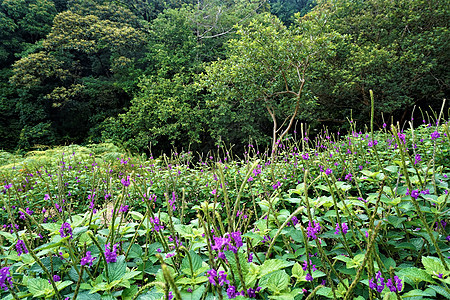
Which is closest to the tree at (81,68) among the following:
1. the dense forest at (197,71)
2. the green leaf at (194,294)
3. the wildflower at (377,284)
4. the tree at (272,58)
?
the dense forest at (197,71)

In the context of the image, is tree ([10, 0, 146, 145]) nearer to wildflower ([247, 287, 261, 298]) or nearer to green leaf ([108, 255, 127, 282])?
green leaf ([108, 255, 127, 282])

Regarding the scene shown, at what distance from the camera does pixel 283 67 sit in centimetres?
625

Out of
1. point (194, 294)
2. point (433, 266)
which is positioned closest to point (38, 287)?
point (194, 294)

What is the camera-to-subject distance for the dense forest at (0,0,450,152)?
782cm

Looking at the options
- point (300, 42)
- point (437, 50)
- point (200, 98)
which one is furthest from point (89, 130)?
point (437, 50)

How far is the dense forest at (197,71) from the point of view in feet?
25.7

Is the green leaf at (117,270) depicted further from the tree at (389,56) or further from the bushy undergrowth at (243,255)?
the tree at (389,56)

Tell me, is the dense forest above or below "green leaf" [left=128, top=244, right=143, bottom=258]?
above

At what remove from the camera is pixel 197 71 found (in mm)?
11992

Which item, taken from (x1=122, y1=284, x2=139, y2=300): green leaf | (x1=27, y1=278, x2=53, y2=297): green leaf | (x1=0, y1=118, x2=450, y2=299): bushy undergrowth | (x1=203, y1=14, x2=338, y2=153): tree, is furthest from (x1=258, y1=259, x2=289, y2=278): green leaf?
(x1=203, y1=14, x2=338, y2=153): tree

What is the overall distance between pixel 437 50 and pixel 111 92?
43.7ft

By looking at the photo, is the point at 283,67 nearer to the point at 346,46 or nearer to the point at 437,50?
the point at 346,46

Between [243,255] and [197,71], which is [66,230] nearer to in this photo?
[243,255]

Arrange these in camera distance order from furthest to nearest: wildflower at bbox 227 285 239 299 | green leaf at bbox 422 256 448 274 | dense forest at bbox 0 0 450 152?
dense forest at bbox 0 0 450 152
green leaf at bbox 422 256 448 274
wildflower at bbox 227 285 239 299
